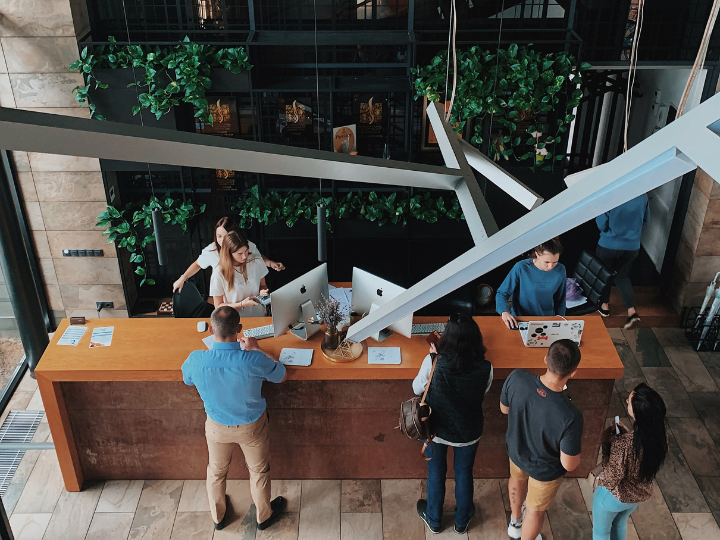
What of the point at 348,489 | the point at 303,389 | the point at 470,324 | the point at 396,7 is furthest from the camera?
the point at 396,7

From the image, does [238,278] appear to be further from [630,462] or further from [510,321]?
[630,462]

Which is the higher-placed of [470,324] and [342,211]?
[470,324]

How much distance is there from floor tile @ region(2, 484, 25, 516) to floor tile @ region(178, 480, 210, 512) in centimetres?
119

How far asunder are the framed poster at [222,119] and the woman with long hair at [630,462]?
440cm

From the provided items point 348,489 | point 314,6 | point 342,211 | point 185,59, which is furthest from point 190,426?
point 314,6

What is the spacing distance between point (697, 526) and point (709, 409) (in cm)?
139

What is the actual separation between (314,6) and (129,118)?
6.23 feet

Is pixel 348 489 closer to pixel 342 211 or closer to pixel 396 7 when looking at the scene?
pixel 342 211

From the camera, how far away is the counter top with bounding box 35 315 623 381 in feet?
14.8

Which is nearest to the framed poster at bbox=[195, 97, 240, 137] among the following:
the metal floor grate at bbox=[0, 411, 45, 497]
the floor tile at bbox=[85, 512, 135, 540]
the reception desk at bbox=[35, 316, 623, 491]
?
the reception desk at bbox=[35, 316, 623, 491]

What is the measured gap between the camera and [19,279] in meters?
5.86

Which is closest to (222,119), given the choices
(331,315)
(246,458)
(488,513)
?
(331,315)

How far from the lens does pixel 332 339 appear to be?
465 centimetres

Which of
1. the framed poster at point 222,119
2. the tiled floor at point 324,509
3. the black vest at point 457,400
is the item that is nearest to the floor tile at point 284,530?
the tiled floor at point 324,509
